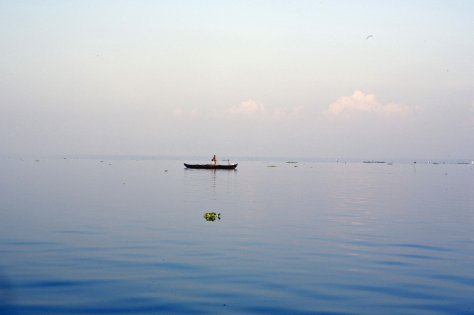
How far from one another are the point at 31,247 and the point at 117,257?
5.54 meters

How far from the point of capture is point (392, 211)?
5369cm

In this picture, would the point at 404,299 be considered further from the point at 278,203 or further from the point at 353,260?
the point at 278,203

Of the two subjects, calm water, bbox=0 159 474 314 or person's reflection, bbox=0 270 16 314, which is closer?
person's reflection, bbox=0 270 16 314

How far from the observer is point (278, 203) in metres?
59.2

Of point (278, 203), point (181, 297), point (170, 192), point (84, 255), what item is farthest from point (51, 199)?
point (181, 297)

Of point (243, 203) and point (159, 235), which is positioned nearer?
point (159, 235)

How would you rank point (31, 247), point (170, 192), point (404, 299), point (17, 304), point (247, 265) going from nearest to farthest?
point (17, 304)
point (404, 299)
point (247, 265)
point (31, 247)
point (170, 192)

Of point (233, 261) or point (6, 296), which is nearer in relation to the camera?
point (6, 296)

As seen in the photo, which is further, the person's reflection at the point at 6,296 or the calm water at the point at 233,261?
the calm water at the point at 233,261

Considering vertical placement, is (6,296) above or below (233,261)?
below

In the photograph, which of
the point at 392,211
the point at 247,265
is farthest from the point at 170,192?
the point at 247,265

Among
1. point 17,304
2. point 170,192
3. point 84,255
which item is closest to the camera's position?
point 17,304

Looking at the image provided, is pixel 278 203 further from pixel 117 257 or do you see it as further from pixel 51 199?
pixel 117 257

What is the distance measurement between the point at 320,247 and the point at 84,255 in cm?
1262
